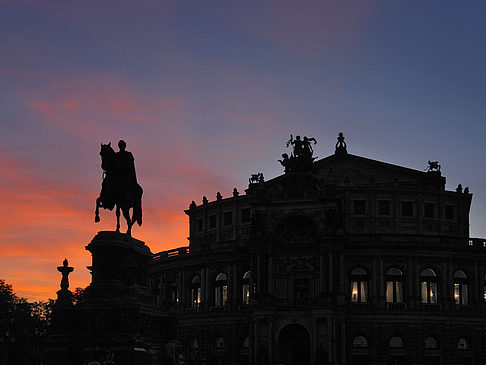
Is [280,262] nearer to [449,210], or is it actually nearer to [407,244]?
[407,244]

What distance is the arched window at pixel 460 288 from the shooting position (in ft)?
302

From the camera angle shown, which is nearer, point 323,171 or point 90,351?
point 90,351

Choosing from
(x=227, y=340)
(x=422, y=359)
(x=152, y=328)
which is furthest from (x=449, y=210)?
(x=152, y=328)

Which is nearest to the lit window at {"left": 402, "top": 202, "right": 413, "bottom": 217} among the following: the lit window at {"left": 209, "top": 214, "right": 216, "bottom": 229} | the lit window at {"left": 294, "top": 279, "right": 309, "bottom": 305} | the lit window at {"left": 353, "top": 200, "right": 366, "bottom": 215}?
the lit window at {"left": 353, "top": 200, "right": 366, "bottom": 215}

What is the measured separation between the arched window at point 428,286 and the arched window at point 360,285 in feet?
21.8

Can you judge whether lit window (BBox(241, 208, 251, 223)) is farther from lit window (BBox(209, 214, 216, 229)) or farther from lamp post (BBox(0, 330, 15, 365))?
lamp post (BBox(0, 330, 15, 365))

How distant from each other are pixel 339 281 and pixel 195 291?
22.3 m

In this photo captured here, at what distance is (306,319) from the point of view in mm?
85375

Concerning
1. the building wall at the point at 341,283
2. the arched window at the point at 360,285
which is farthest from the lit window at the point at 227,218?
the arched window at the point at 360,285

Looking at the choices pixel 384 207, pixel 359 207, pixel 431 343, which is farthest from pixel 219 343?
pixel 384 207

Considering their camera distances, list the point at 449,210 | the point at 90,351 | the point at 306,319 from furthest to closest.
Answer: the point at 449,210
the point at 306,319
the point at 90,351

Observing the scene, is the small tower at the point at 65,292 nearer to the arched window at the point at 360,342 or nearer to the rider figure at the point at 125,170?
the rider figure at the point at 125,170

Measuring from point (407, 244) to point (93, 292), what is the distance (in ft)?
207

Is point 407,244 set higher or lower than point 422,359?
higher
